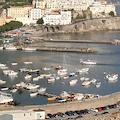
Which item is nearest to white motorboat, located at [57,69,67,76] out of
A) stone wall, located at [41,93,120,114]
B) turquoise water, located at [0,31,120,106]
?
turquoise water, located at [0,31,120,106]

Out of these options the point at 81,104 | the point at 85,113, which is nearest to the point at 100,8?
the point at 81,104

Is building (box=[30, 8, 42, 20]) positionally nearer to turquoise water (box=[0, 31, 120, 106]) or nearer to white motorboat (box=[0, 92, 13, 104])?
turquoise water (box=[0, 31, 120, 106])

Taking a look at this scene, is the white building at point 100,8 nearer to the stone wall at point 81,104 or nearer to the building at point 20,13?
the building at point 20,13

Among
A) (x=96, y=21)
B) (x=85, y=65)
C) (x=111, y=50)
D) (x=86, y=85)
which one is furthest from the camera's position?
(x=96, y=21)

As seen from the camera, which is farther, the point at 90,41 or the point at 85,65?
the point at 90,41

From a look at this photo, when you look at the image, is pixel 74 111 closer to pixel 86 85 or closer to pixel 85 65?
pixel 86 85

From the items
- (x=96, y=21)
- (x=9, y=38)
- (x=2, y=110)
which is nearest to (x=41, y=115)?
(x=2, y=110)
